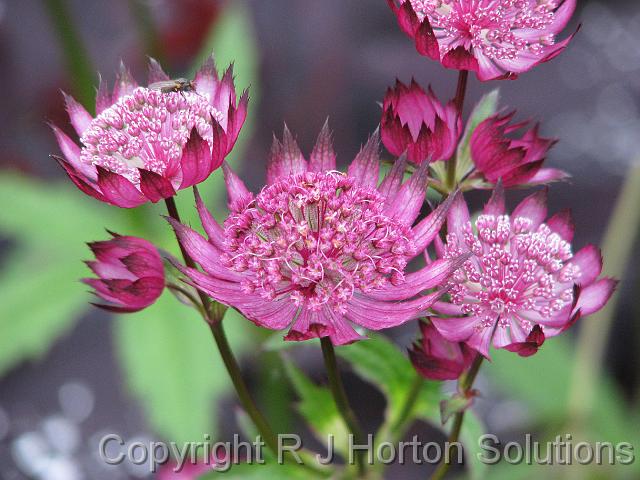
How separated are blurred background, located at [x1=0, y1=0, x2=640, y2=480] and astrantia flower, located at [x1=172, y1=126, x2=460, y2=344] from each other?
32.4 inches

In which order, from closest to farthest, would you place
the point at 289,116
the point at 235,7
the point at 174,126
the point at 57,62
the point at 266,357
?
the point at 174,126 < the point at 266,357 < the point at 235,7 < the point at 289,116 < the point at 57,62

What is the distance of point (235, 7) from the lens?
2.35m

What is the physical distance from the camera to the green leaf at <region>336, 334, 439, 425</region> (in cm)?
113

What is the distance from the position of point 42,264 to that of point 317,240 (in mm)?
1405

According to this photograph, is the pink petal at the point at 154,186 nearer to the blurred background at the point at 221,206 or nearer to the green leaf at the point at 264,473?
the green leaf at the point at 264,473

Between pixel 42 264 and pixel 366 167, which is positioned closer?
pixel 366 167

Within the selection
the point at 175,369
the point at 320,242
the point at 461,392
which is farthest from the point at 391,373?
the point at 175,369

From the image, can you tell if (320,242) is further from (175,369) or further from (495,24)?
(175,369)

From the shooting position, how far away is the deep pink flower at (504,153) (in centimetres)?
93

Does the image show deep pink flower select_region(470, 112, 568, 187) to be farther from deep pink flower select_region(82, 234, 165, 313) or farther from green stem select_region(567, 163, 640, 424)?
green stem select_region(567, 163, 640, 424)

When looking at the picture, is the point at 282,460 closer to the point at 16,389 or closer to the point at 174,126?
the point at 174,126

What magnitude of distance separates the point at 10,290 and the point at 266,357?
27.3 inches

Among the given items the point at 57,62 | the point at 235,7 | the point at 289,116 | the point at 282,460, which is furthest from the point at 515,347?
the point at 57,62

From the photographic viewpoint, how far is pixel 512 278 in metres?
0.95
